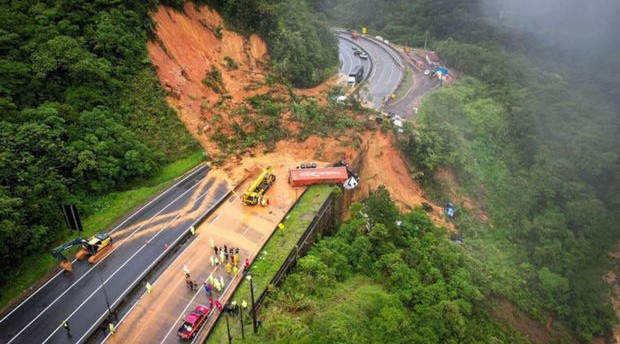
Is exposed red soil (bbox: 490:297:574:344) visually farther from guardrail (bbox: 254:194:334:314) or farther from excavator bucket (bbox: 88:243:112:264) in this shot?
excavator bucket (bbox: 88:243:112:264)

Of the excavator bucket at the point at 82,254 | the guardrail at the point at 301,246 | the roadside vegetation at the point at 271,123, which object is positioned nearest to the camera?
the guardrail at the point at 301,246

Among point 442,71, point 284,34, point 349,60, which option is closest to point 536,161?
point 442,71

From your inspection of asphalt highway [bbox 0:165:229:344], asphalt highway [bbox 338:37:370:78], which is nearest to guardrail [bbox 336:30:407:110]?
asphalt highway [bbox 338:37:370:78]

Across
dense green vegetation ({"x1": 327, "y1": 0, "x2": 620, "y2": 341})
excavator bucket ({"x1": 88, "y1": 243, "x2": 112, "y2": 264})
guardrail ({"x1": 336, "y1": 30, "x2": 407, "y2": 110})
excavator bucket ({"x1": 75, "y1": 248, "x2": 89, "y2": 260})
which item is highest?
guardrail ({"x1": 336, "y1": 30, "x2": 407, "y2": 110})

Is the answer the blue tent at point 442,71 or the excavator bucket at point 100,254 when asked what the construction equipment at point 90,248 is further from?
the blue tent at point 442,71

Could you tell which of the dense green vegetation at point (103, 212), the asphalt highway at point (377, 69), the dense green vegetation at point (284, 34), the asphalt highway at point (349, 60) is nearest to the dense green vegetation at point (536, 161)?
the asphalt highway at point (377, 69)
